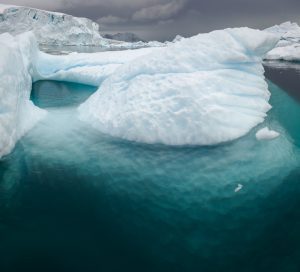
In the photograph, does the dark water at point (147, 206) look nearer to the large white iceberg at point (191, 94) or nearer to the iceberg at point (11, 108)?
the iceberg at point (11, 108)

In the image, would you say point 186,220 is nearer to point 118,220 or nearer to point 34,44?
point 118,220

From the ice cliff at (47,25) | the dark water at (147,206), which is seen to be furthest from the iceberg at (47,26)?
the dark water at (147,206)

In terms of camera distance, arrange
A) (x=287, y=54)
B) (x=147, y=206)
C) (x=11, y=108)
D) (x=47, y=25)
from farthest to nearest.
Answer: (x=47, y=25) → (x=287, y=54) → (x=11, y=108) → (x=147, y=206)

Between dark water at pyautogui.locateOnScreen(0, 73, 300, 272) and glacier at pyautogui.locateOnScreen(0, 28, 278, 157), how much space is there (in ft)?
→ 1.50

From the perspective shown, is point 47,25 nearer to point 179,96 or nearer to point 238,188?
point 179,96

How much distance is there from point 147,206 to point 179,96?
338 cm

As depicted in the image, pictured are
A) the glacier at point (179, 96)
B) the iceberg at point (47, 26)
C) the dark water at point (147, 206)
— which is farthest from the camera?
the iceberg at point (47, 26)

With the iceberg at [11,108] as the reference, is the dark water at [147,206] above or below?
below

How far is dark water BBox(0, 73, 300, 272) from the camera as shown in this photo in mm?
3637

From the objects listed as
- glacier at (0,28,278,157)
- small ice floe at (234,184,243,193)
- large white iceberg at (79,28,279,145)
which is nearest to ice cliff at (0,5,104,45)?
glacier at (0,28,278,157)

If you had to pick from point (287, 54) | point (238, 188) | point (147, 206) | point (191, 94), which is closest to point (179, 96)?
point (191, 94)

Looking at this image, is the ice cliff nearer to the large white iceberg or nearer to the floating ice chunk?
the floating ice chunk

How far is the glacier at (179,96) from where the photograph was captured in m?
7.01

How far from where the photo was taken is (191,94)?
721cm
